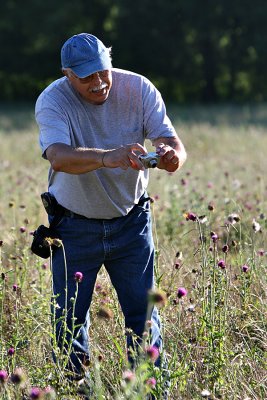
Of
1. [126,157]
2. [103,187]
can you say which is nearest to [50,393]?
[126,157]

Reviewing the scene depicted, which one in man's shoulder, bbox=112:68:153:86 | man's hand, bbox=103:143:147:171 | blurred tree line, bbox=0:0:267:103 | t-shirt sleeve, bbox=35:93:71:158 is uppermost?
man's shoulder, bbox=112:68:153:86

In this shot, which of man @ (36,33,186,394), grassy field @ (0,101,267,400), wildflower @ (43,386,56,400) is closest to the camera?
wildflower @ (43,386,56,400)

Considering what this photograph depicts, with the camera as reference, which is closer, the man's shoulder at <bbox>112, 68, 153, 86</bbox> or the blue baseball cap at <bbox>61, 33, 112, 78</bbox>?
the blue baseball cap at <bbox>61, 33, 112, 78</bbox>

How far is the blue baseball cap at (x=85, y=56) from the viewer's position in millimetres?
3824

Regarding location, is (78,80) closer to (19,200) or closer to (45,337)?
(45,337)

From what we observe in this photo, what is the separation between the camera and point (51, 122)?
12.7ft

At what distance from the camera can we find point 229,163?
39.4 feet

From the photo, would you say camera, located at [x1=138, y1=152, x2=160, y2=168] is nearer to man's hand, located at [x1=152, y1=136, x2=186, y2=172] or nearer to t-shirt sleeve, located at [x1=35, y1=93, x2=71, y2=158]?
man's hand, located at [x1=152, y1=136, x2=186, y2=172]

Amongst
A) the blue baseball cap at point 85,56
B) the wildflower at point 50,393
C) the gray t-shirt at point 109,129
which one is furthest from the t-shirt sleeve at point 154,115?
the wildflower at point 50,393

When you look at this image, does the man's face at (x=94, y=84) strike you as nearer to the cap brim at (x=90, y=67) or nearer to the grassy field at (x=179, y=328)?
the cap brim at (x=90, y=67)

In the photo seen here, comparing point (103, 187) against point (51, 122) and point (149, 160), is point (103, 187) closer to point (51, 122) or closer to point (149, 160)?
point (51, 122)

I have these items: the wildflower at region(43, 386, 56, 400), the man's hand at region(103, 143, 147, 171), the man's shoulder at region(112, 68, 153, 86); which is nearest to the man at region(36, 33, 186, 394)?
the man's shoulder at region(112, 68, 153, 86)

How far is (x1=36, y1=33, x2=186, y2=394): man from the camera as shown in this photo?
3.94 m

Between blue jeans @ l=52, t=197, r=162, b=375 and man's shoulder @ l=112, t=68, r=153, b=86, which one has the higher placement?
man's shoulder @ l=112, t=68, r=153, b=86
